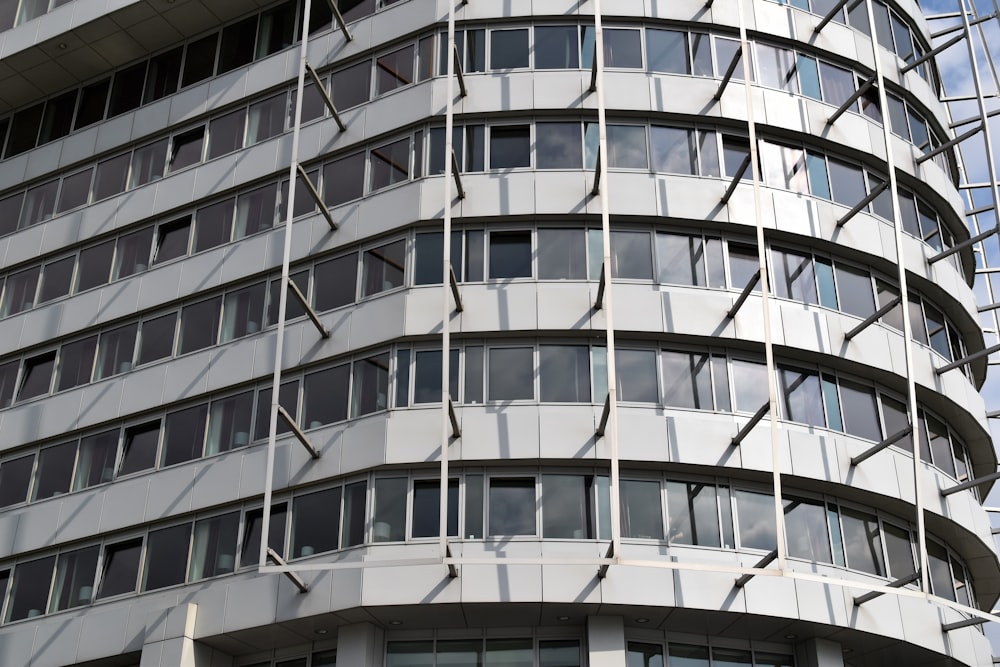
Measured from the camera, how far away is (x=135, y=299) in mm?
34500

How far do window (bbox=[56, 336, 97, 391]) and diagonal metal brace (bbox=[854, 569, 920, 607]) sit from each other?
21.2m

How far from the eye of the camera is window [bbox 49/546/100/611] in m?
31.0

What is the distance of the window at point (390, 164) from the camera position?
32125 mm

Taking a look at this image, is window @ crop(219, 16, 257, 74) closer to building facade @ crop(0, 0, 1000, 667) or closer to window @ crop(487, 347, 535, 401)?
building facade @ crop(0, 0, 1000, 667)

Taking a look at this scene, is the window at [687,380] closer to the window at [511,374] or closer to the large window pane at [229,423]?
the window at [511,374]

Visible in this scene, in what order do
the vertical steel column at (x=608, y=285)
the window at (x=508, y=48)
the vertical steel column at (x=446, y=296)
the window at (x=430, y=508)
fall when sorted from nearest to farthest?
the vertical steel column at (x=608, y=285) < the vertical steel column at (x=446, y=296) < the window at (x=430, y=508) < the window at (x=508, y=48)

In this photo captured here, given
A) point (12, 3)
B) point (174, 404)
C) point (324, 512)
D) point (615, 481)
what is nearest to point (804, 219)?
point (615, 481)

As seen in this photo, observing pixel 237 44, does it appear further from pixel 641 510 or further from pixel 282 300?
pixel 641 510

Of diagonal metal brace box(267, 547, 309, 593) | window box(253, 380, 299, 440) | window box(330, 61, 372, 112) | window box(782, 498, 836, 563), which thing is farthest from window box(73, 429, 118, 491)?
window box(782, 498, 836, 563)

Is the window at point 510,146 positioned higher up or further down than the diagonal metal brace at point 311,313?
higher up

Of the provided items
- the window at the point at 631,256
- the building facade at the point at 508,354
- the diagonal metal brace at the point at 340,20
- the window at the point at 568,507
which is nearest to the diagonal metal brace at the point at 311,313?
the building facade at the point at 508,354

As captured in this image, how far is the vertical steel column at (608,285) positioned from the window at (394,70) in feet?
17.3

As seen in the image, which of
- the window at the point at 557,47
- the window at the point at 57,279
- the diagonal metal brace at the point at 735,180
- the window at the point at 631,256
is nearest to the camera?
the window at the point at 631,256

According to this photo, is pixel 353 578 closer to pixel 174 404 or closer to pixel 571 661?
pixel 571 661
